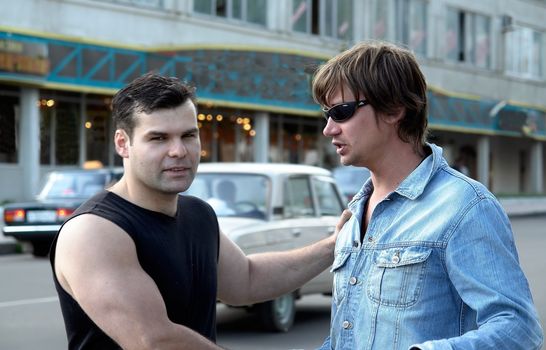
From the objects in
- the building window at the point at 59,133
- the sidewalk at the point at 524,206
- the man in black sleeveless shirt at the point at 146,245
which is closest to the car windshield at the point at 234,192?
the man in black sleeveless shirt at the point at 146,245

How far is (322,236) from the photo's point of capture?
9578 millimetres

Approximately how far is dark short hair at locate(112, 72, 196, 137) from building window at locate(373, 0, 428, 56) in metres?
34.4

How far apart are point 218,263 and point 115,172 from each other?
12.7 m

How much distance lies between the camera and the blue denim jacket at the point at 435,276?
7.49 ft

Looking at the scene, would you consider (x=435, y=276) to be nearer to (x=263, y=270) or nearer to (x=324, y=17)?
(x=263, y=270)

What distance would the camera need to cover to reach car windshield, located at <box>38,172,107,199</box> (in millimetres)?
15500

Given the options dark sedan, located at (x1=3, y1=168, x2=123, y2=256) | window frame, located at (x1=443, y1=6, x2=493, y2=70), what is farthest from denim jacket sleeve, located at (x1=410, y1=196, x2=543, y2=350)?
window frame, located at (x1=443, y1=6, x2=493, y2=70)

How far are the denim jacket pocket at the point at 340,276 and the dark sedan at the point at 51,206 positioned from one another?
40.7 ft

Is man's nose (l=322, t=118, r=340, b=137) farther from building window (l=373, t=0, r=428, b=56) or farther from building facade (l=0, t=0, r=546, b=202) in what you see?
building window (l=373, t=0, r=428, b=56)

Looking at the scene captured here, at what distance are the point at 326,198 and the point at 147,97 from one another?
7.26 metres

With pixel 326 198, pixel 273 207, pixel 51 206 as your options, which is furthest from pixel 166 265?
pixel 51 206

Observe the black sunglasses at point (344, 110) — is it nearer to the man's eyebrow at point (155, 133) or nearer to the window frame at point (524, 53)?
the man's eyebrow at point (155, 133)

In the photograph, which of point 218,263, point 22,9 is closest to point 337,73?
point 218,263

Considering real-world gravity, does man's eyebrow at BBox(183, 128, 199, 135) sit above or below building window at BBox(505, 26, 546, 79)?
below
